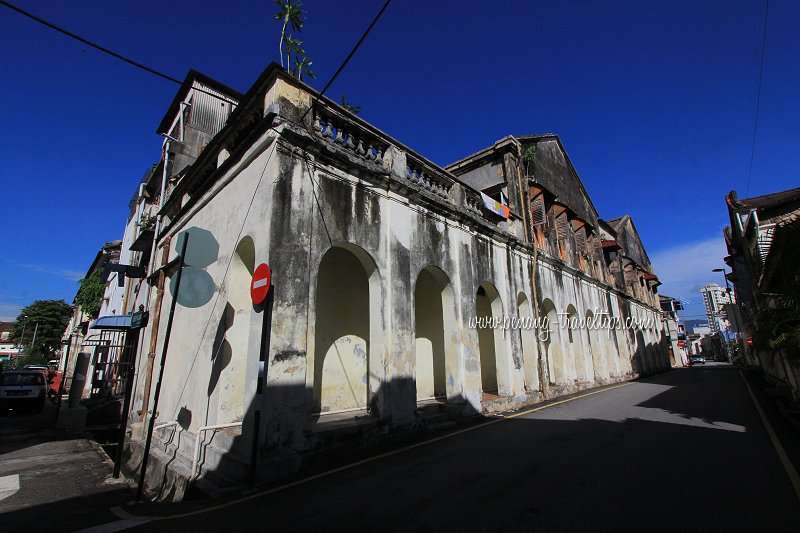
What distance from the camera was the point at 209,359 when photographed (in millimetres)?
7082

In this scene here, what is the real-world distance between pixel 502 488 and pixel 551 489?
1.78 ft

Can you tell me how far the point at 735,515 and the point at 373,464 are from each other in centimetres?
411

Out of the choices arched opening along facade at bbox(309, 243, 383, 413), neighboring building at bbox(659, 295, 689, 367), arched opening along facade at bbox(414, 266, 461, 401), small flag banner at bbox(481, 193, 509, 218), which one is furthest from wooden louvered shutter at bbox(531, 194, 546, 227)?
neighboring building at bbox(659, 295, 689, 367)

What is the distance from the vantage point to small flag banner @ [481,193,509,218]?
11867 millimetres

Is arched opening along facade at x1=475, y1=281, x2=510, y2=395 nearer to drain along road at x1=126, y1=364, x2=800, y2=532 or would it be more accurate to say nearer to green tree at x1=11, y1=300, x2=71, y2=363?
drain along road at x1=126, y1=364, x2=800, y2=532

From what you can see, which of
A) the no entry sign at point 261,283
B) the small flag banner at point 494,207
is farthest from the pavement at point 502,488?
the small flag banner at point 494,207

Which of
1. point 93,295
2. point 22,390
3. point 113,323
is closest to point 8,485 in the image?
point 113,323

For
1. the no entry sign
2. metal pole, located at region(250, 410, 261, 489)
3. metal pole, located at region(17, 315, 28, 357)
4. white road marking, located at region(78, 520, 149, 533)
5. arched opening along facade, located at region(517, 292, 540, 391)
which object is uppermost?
metal pole, located at region(17, 315, 28, 357)

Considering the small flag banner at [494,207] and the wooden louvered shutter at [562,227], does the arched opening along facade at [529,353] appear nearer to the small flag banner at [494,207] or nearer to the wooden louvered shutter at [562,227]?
the small flag banner at [494,207]

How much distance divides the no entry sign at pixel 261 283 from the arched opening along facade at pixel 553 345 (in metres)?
11.3

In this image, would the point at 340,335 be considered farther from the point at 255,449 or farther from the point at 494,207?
the point at 494,207

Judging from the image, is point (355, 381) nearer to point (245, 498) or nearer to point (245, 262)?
point (245, 262)

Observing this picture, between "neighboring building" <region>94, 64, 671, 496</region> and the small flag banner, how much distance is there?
21 centimetres

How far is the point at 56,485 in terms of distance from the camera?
5793 mm
